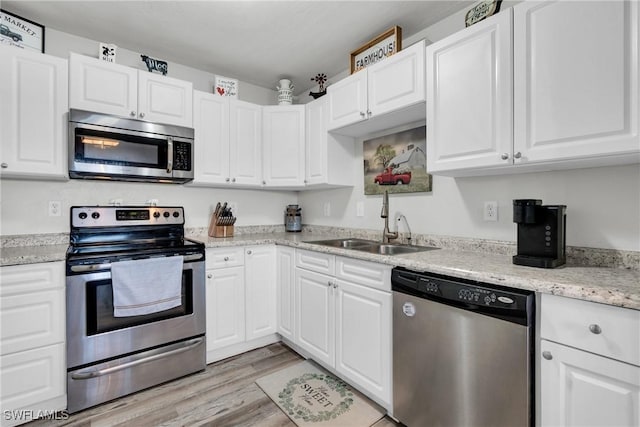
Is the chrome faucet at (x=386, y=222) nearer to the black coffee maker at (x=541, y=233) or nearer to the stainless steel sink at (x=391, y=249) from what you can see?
the stainless steel sink at (x=391, y=249)

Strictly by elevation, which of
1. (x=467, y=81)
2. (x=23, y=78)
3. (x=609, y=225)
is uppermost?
(x=23, y=78)

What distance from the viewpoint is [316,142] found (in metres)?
2.68

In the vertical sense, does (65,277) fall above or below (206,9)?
below

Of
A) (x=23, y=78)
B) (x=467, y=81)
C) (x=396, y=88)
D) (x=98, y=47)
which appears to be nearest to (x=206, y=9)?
(x=98, y=47)

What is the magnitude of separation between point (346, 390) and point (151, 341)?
1330 mm

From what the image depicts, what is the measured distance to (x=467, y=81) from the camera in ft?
5.15

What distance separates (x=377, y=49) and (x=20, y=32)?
2.41 meters

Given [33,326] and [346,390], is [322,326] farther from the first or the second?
[33,326]

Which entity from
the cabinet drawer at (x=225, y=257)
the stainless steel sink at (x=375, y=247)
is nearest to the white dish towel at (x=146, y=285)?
the cabinet drawer at (x=225, y=257)

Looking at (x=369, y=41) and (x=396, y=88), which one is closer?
(x=396, y=88)

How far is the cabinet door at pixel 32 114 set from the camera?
180 cm

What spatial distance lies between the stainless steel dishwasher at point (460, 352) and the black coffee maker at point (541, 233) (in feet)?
1.02

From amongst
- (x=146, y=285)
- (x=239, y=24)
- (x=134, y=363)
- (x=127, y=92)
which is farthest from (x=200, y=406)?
(x=239, y=24)

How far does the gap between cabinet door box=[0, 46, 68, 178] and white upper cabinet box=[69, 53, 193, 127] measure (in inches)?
3.3
